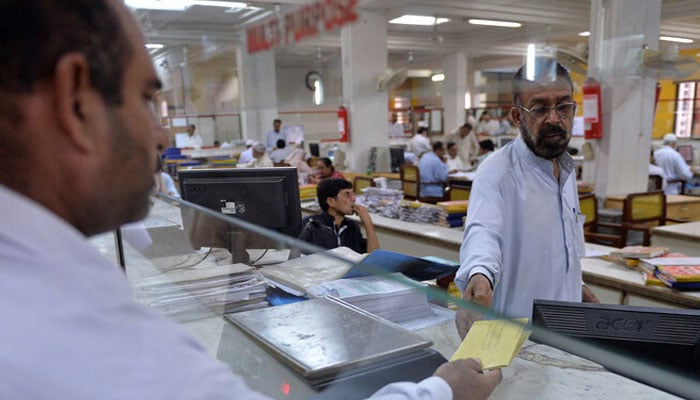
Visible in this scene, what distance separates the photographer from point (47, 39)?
0.39 metres

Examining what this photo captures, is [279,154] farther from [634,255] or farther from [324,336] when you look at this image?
[324,336]

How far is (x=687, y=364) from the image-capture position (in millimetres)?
916

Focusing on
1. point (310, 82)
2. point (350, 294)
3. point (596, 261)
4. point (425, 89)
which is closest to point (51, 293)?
point (350, 294)

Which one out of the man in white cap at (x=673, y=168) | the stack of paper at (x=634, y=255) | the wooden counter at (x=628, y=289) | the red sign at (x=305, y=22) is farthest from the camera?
the man in white cap at (x=673, y=168)

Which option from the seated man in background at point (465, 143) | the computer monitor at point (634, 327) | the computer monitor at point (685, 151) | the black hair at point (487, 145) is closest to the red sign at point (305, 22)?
the computer monitor at point (634, 327)

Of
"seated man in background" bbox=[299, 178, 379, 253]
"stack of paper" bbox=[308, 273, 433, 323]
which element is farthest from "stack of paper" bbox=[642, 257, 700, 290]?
"stack of paper" bbox=[308, 273, 433, 323]

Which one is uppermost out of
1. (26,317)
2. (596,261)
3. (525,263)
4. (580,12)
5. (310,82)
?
(580,12)

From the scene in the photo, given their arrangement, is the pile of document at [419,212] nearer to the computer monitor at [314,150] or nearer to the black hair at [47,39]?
the black hair at [47,39]

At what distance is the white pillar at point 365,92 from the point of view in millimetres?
6352

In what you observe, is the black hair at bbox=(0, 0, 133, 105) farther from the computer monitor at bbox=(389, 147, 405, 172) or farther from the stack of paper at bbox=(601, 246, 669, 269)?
the computer monitor at bbox=(389, 147, 405, 172)

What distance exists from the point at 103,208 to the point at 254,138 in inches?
372

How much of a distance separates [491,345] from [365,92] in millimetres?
6433

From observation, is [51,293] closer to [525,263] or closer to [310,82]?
[525,263]

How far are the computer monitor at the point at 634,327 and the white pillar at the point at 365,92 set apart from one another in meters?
5.21
